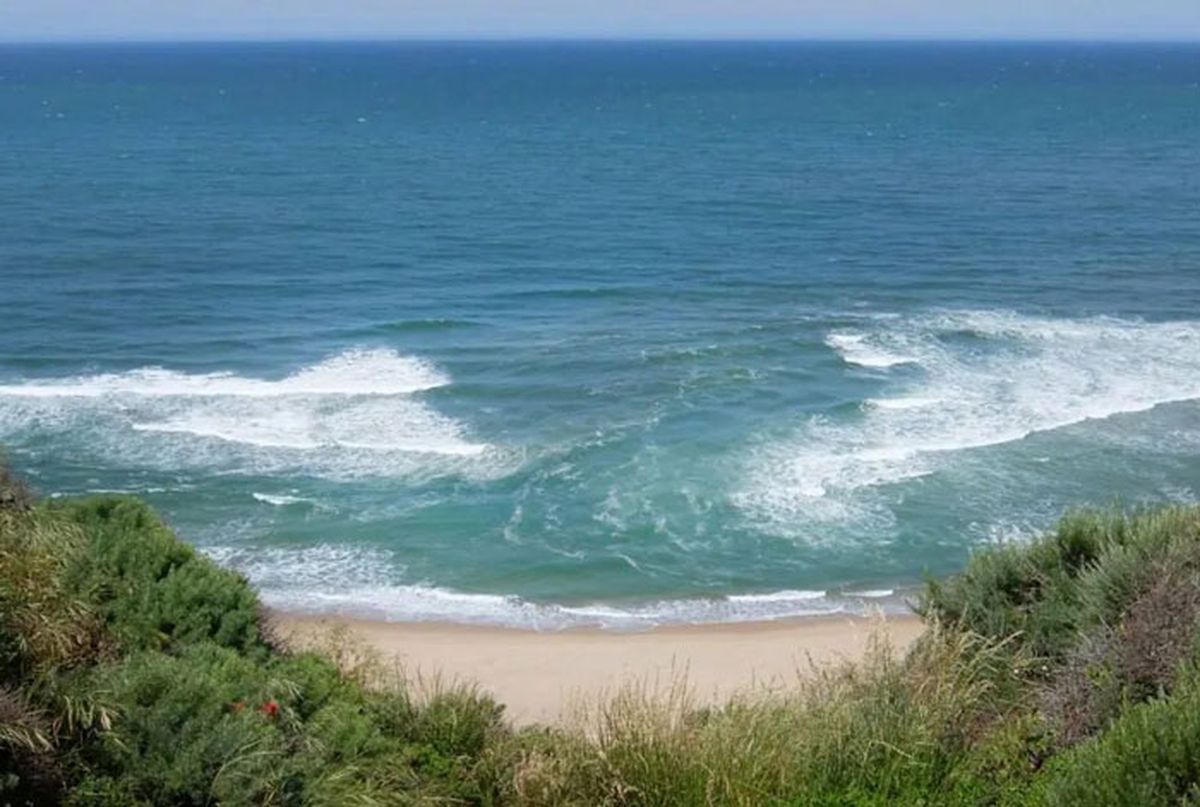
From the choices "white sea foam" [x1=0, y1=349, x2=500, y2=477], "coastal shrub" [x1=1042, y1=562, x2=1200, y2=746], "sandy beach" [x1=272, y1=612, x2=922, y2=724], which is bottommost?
"sandy beach" [x1=272, y1=612, x2=922, y2=724]

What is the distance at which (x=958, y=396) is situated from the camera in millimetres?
33594

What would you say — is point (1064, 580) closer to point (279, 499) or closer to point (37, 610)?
point (37, 610)

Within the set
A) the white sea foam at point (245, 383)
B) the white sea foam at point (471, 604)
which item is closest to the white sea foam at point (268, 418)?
the white sea foam at point (245, 383)

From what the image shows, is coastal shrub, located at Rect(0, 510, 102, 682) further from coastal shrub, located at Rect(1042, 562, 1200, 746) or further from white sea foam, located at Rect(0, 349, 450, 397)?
white sea foam, located at Rect(0, 349, 450, 397)

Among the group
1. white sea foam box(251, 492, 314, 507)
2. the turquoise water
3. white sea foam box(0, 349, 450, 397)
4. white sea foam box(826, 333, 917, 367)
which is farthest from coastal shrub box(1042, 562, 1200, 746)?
white sea foam box(826, 333, 917, 367)

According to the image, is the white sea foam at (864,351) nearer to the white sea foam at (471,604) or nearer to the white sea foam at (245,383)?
the white sea foam at (245,383)

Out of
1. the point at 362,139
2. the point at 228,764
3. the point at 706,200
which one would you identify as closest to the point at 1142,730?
the point at 228,764

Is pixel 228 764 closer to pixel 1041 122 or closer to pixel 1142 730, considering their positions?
pixel 1142 730

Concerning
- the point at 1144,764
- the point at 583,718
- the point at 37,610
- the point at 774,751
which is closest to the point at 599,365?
the point at 583,718

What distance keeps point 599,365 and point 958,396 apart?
380 inches

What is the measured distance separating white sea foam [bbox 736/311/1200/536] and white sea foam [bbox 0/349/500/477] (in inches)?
279

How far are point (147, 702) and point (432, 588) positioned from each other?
14.1 metres

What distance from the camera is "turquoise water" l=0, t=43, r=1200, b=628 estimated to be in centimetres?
2603

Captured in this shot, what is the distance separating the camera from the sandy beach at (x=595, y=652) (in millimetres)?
20703
